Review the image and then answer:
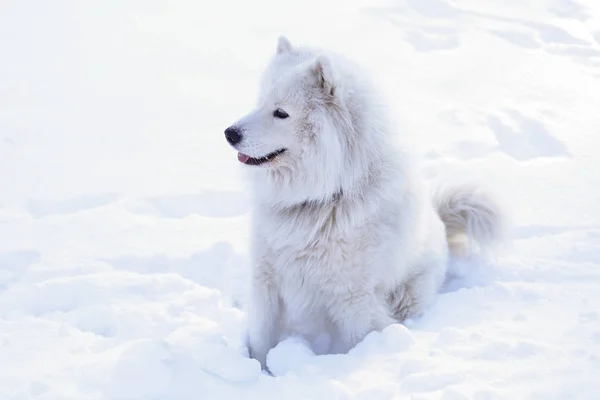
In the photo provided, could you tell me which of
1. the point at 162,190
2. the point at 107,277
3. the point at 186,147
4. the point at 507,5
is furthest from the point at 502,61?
the point at 107,277

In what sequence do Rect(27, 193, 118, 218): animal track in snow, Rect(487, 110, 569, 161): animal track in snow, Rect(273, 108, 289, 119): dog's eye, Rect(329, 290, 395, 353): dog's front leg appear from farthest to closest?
Rect(487, 110, 569, 161): animal track in snow, Rect(27, 193, 118, 218): animal track in snow, Rect(329, 290, 395, 353): dog's front leg, Rect(273, 108, 289, 119): dog's eye

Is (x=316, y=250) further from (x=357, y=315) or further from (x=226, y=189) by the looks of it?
(x=226, y=189)

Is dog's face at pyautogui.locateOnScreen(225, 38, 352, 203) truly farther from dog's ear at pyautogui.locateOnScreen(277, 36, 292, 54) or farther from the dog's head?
dog's ear at pyautogui.locateOnScreen(277, 36, 292, 54)

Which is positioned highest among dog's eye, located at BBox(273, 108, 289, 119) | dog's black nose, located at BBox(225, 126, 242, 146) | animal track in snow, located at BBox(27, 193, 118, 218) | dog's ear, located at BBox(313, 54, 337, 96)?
dog's ear, located at BBox(313, 54, 337, 96)

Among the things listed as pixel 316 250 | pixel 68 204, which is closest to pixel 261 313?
pixel 316 250

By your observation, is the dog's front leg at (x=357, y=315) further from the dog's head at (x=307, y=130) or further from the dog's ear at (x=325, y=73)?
the dog's ear at (x=325, y=73)

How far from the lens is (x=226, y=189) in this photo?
5.40 metres

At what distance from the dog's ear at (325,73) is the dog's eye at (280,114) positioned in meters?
0.22

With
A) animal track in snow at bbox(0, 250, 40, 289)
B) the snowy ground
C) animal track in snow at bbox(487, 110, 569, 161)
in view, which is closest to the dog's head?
the snowy ground

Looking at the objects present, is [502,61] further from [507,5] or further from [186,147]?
[186,147]

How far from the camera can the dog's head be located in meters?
3.38

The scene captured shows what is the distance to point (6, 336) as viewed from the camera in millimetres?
3432

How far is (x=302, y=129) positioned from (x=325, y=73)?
0.95 ft

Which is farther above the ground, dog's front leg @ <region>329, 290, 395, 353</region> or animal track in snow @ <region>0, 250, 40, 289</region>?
dog's front leg @ <region>329, 290, 395, 353</region>
